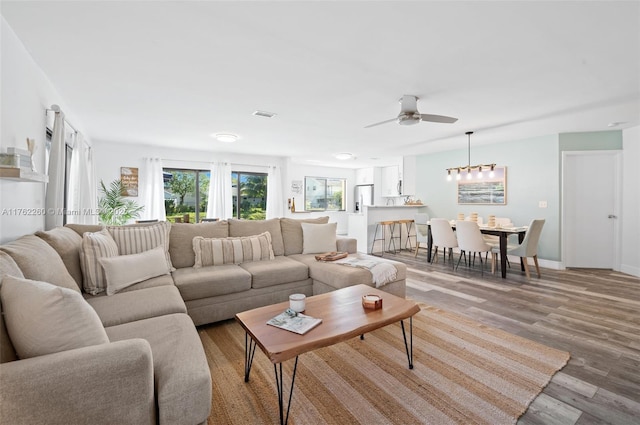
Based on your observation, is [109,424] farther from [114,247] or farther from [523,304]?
[523,304]

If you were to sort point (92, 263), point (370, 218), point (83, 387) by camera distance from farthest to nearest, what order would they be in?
point (370, 218) < point (92, 263) < point (83, 387)

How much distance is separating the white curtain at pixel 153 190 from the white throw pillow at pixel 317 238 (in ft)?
12.8

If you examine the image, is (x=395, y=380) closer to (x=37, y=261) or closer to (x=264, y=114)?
(x=37, y=261)

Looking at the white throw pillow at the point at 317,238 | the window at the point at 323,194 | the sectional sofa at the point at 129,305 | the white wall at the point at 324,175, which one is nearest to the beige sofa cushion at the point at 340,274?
the sectional sofa at the point at 129,305

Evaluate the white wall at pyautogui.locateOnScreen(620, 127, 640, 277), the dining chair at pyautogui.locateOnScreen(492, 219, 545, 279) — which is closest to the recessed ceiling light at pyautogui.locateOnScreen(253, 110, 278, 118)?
the dining chair at pyautogui.locateOnScreen(492, 219, 545, 279)

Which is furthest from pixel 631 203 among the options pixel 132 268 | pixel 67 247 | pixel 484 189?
pixel 67 247

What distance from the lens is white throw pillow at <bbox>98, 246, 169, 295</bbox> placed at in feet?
7.60

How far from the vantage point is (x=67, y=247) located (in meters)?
2.23

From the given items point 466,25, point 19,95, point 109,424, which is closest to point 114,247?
point 19,95

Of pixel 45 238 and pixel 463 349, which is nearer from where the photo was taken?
pixel 45 238

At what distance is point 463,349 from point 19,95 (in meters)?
3.90

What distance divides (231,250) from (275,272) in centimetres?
58

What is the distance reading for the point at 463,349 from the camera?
2.34 m

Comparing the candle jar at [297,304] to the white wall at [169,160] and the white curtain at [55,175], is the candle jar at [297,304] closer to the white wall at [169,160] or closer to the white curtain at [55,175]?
the white curtain at [55,175]
